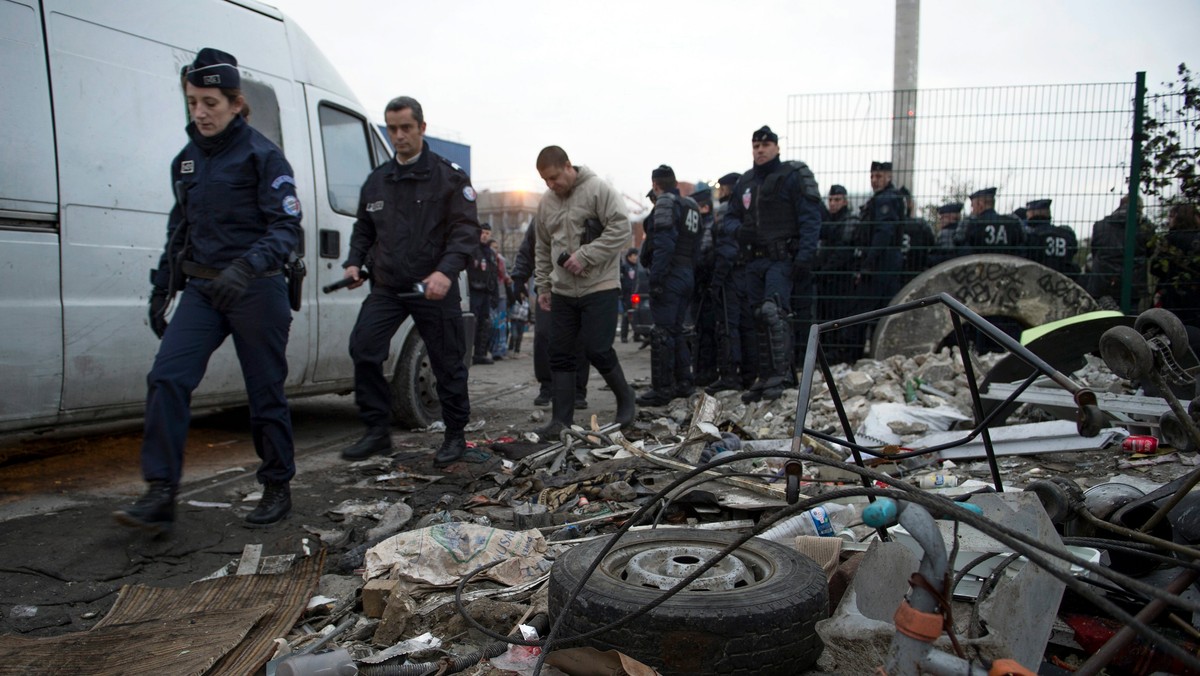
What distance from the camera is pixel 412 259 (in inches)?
179

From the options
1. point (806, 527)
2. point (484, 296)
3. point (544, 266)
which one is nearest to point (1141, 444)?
point (806, 527)

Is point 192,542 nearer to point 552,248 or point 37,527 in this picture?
point 37,527

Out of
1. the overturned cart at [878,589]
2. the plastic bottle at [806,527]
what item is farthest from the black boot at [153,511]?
the plastic bottle at [806,527]

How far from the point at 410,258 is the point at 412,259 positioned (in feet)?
0.04

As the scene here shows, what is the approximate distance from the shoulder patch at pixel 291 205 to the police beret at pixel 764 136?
4522 mm

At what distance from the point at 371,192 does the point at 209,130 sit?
1.24 meters

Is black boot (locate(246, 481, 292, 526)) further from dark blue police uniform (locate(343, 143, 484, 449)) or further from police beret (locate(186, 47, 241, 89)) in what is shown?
police beret (locate(186, 47, 241, 89))

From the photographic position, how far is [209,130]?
3.47 metres

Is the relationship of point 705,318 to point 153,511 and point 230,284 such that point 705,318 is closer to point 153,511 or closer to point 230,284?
point 230,284

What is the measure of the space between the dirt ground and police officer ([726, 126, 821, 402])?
1.61m

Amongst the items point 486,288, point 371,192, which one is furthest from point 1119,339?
point 486,288

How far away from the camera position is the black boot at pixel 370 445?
4604 mm

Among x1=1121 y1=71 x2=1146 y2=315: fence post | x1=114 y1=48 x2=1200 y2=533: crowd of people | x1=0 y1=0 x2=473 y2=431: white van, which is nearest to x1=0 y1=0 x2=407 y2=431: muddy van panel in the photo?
x1=0 y1=0 x2=473 y2=431: white van

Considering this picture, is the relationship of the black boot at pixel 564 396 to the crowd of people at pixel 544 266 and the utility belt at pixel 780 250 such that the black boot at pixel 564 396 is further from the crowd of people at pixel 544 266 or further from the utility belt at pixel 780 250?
the utility belt at pixel 780 250
